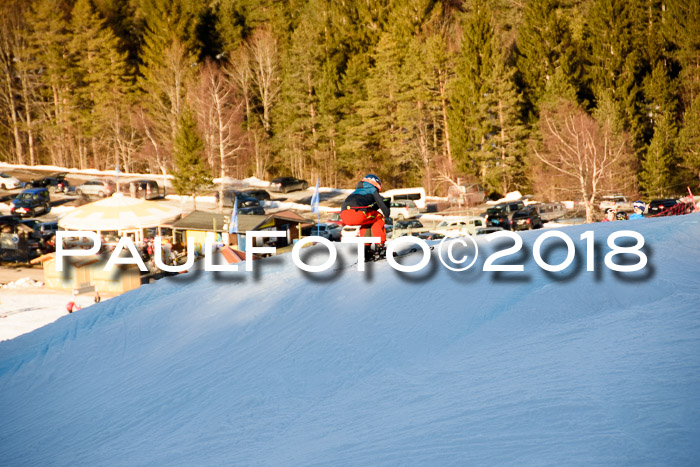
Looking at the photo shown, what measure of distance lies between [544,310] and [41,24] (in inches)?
2212

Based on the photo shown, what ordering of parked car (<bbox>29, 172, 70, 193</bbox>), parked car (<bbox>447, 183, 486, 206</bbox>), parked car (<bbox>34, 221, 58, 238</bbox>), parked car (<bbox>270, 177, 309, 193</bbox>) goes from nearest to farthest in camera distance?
parked car (<bbox>34, 221, 58, 238</bbox>), parked car (<bbox>447, 183, 486, 206</bbox>), parked car (<bbox>29, 172, 70, 193</bbox>), parked car (<bbox>270, 177, 309, 193</bbox>)

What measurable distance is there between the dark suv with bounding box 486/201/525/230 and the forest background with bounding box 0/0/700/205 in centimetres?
317

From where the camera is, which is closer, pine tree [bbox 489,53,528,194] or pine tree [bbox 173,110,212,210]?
pine tree [bbox 173,110,212,210]

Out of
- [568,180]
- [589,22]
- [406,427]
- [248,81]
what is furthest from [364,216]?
[248,81]

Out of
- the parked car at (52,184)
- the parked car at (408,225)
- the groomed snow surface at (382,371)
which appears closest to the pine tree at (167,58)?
the parked car at (52,184)

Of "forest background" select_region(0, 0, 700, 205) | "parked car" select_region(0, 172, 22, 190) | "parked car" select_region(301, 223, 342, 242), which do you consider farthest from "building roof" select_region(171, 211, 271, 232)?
"parked car" select_region(0, 172, 22, 190)

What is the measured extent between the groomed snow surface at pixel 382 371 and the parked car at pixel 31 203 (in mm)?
31165

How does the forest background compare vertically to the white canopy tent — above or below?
above

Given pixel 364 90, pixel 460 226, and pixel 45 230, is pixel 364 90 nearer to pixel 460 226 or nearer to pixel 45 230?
pixel 460 226

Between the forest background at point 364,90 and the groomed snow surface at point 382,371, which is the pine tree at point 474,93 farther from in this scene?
the groomed snow surface at point 382,371

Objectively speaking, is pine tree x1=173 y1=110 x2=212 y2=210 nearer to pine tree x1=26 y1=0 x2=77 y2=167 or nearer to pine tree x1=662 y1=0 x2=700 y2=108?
pine tree x1=26 y1=0 x2=77 y2=167

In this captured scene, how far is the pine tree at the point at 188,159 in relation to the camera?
35.7 m

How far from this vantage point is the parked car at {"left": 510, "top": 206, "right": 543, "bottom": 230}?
26152 millimetres

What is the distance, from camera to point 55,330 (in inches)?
260
